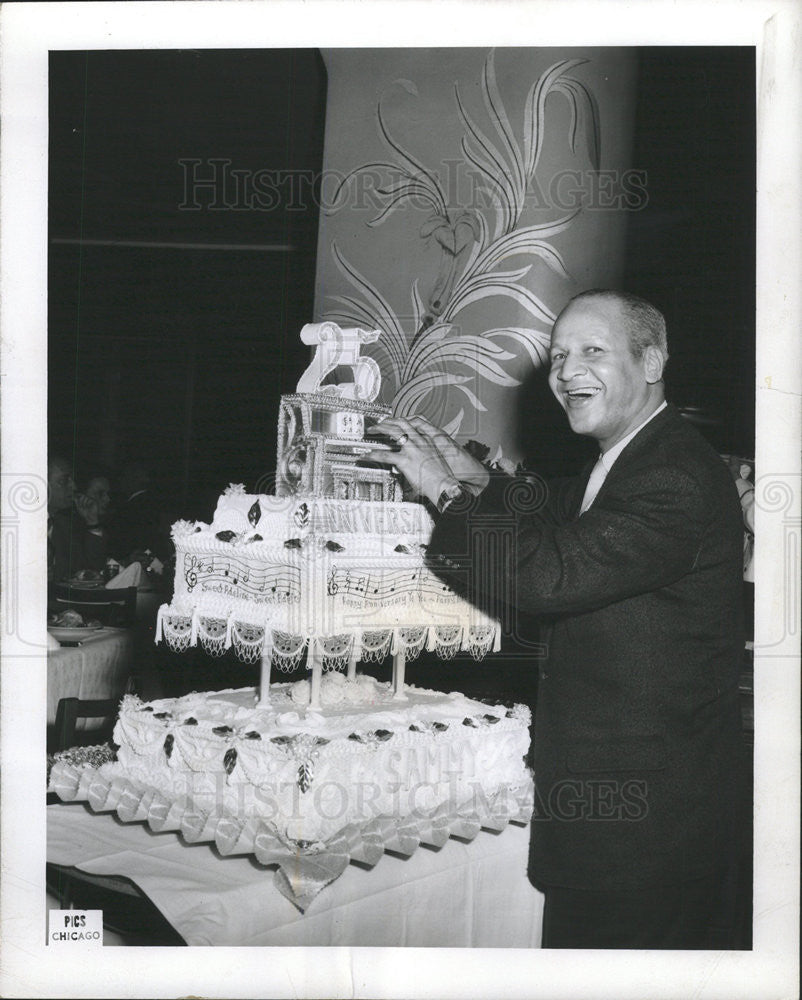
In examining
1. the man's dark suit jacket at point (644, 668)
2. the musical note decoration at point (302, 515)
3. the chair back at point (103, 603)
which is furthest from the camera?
the chair back at point (103, 603)

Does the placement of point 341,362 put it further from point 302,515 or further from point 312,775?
point 312,775

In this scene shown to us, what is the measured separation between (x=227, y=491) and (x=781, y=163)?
1621mm

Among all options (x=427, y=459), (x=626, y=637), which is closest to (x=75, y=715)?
(x=427, y=459)

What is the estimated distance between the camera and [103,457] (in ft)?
8.32

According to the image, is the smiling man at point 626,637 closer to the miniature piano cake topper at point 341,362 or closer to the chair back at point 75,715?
the miniature piano cake topper at point 341,362

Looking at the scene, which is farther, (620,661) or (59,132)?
(59,132)

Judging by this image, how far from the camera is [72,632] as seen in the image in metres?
2.54

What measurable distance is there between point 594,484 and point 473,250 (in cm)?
67

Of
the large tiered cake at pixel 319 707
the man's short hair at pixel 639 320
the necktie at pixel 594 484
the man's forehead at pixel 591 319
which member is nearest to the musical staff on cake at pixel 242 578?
the large tiered cake at pixel 319 707

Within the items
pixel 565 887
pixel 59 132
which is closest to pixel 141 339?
pixel 59 132

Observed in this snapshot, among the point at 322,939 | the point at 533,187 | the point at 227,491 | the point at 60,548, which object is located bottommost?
the point at 322,939

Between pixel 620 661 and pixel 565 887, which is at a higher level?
pixel 620 661

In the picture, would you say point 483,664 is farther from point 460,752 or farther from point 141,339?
point 141,339

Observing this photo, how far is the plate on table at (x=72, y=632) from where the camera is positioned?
8.10 feet
